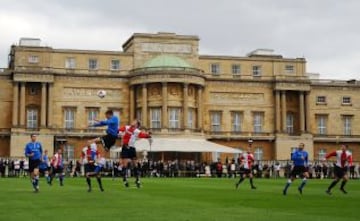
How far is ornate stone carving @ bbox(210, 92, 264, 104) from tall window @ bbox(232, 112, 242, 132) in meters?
1.55

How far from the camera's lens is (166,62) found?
81.1 m

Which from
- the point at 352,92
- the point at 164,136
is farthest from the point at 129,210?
the point at 352,92

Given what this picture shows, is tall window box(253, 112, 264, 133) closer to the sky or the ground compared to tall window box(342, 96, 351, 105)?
closer to the ground

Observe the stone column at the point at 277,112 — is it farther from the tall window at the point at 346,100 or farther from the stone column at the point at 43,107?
the stone column at the point at 43,107

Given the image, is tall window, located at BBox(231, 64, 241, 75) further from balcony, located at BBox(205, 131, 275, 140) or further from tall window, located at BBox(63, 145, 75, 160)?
tall window, located at BBox(63, 145, 75, 160)

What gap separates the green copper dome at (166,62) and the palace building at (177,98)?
12cm

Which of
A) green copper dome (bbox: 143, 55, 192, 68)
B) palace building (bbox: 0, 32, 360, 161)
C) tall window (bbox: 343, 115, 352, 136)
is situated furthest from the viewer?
tall window (bbox: 343, 115, 352, 136)

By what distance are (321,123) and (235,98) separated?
13025mm

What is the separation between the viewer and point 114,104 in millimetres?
84062

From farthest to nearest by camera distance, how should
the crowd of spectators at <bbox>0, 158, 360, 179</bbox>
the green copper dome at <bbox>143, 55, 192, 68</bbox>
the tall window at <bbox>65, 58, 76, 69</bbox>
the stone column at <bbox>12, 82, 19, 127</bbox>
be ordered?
1. the tall window at <bbox>65, 58, 76, 69</bbox>
2. the green copper dome at <bbox>143, 55, 192, 68</bbox>
3. the stone column at <bbox>12, 82, 19, 127</bbox>
4. the crowd of spectators at <bbox>0, 158, 360, 179</bbox>

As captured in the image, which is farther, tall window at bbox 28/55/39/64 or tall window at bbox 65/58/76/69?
tall window at bbox 65/58/76/69

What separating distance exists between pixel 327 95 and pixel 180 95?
22372 mm

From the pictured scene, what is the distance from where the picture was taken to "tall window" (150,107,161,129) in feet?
264

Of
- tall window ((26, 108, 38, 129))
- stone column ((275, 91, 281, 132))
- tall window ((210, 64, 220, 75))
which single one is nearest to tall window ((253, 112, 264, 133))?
stone column ((275, 91, 281, 132))
